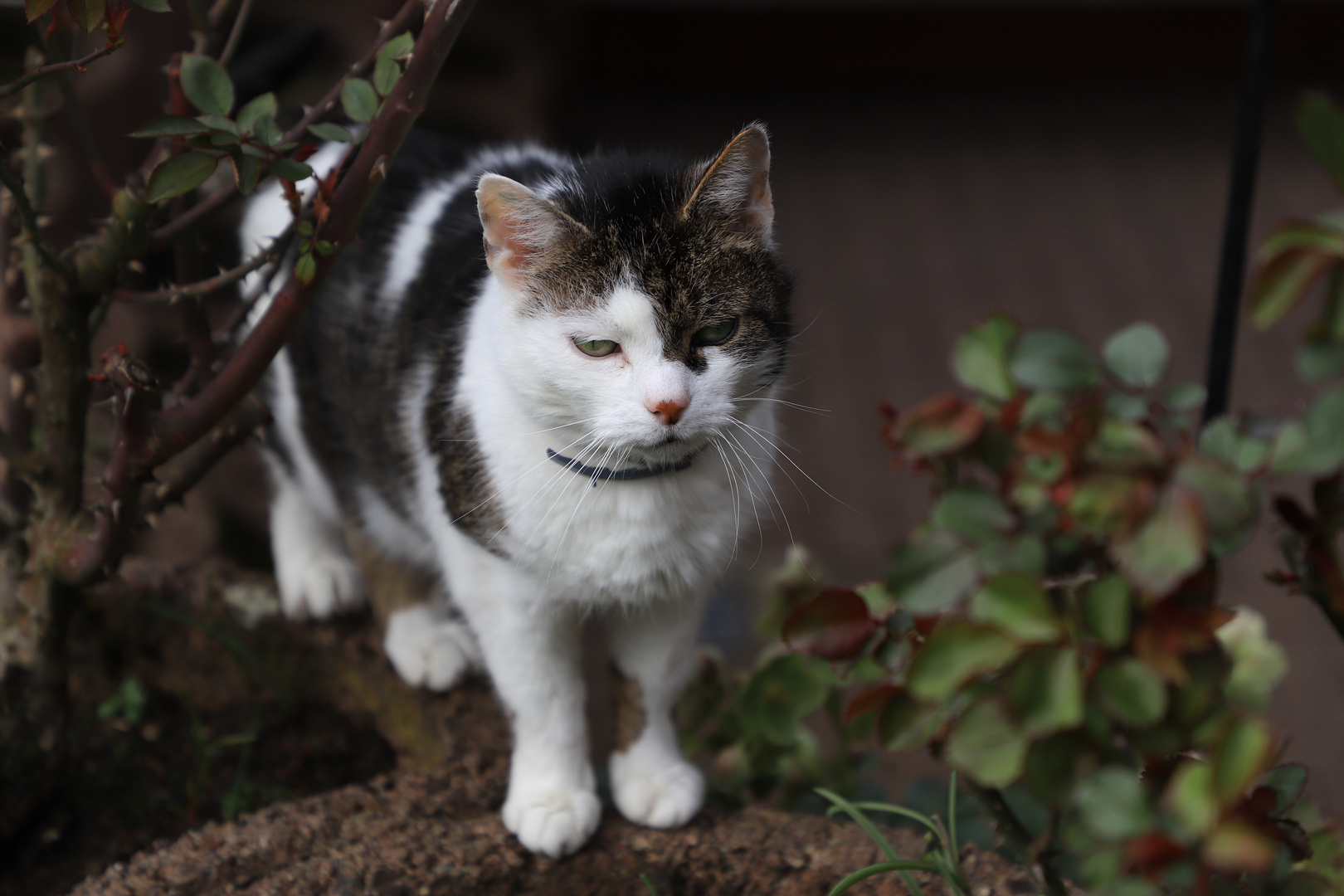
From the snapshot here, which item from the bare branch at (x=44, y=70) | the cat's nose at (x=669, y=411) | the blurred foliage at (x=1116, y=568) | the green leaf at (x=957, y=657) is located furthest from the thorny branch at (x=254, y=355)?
the green leaf at (x=957, y=657)

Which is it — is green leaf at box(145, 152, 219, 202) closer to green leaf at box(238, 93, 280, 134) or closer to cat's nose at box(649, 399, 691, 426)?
green leaf at box(238, 93, 280, 134)

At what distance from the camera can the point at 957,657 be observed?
69 cm

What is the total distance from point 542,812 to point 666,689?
0.77 feet

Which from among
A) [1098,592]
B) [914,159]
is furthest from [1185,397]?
[914,159]

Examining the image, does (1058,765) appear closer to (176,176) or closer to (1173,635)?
(1173,635)

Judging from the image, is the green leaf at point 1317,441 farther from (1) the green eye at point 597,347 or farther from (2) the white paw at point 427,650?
(2) the white paw at point 427,650

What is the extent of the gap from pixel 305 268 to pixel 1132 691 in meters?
0.80

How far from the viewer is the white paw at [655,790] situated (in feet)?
4.62

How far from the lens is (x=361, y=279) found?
1587mm

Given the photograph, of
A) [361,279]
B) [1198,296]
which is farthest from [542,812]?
[1198,296]

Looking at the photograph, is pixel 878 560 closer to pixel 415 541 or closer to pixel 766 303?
pixel 415 541

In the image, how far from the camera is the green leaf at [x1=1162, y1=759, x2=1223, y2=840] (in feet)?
2.08

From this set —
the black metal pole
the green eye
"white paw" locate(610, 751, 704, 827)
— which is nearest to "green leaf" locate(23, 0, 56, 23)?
the green eye

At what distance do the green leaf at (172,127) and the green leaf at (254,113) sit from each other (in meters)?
0.04
